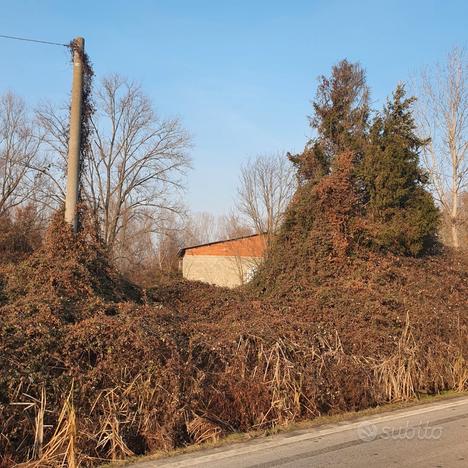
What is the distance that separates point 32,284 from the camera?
33.0ft

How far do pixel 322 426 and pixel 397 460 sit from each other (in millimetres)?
1921

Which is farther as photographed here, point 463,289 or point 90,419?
point 463,289

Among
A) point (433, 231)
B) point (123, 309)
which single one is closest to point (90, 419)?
point (123, 309)

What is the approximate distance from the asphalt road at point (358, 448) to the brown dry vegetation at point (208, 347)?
2.16ft

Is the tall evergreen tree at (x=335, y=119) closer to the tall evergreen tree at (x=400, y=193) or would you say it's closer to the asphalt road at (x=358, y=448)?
the tall evergreen tree at (x=400, y=193)

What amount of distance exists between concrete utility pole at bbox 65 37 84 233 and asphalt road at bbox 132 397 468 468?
622cm

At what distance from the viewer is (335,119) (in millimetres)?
29234

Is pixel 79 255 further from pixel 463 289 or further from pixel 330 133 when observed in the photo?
pixel 330 133

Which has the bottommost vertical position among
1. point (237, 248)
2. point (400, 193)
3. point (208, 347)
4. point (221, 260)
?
point (208, 347)

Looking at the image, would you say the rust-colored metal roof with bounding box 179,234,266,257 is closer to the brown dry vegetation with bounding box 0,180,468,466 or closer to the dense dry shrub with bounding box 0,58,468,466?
the dense dry shrub with bounding box 0,58,468,466

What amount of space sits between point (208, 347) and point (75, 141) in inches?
227

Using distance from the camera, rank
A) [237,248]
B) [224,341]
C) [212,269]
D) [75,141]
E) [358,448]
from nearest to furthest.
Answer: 1. [358,448]
2. [224,341]
3. [75,141]
4. [237,248]
5. [212,269]

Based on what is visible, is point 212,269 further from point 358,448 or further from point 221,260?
point 358,448

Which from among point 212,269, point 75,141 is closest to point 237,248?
point 212,269
